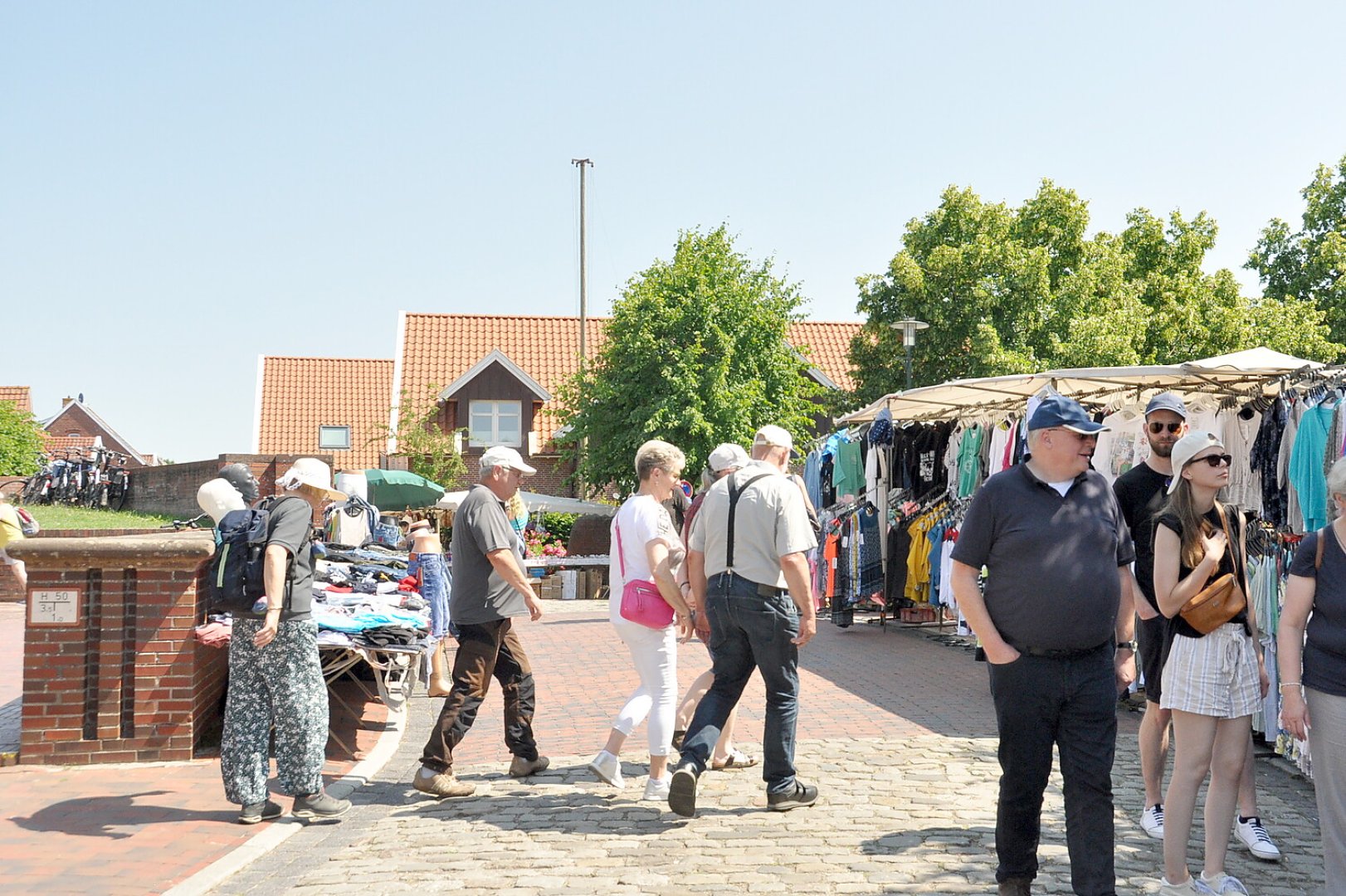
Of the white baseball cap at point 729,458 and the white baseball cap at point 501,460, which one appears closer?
the white baseball cap at point 501,460

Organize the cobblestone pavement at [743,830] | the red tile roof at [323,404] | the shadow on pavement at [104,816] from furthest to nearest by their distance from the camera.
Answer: the red tile roof at [323,404] < the shadow on pavement at [104,816] < the cobblestone pavement at [743,830]

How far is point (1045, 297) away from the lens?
3228 cm

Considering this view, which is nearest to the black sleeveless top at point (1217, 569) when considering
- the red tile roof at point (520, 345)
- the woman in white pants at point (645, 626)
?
the woman in white pants at point (645, 626)

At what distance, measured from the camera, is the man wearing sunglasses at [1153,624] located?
5383 millimetres

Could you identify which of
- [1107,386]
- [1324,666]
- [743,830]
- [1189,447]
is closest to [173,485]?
[1107,386]

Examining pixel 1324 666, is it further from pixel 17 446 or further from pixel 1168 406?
pixel 17 446

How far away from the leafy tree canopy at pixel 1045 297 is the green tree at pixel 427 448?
1235 cm

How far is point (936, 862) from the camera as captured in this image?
529 centimetres

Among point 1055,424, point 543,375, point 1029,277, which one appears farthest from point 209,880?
point 543,375

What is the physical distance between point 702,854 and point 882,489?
929cm

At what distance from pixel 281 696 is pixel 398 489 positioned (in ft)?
56.8

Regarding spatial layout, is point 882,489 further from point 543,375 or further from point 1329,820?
point 543,375

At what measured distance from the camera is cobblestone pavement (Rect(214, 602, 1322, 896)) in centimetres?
511

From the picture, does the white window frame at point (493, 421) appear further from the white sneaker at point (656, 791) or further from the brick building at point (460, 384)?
the white sneaker at point (656, 791)
